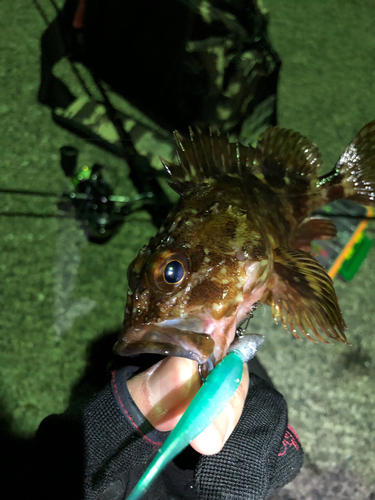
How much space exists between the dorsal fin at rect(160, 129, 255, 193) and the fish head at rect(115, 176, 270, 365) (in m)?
0.11

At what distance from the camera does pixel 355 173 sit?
0.90 metres

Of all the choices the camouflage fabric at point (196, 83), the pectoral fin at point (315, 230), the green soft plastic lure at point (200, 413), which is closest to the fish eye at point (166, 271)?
the green soft plastic lure at point (200, 413)

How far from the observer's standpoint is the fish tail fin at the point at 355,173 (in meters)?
0.88

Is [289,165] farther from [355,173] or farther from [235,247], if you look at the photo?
[235,247]

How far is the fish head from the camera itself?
1.76ft

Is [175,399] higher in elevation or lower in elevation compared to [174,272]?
lower

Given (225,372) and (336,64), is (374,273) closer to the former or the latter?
(225,372)

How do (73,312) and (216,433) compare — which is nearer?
(216,433)

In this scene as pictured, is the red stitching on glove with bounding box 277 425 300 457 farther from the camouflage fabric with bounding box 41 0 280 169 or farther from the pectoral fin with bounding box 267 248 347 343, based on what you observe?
the camouflage fabric with bounding box 41 0 280 169

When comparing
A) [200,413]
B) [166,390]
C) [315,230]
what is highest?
[315,230]

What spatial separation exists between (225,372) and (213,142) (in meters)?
0.51

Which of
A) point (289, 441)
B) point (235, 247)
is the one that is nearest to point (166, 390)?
point (235, 247)

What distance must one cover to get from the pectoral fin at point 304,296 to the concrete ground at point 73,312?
29.2 inches

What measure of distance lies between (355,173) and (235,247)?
509 millimetres
